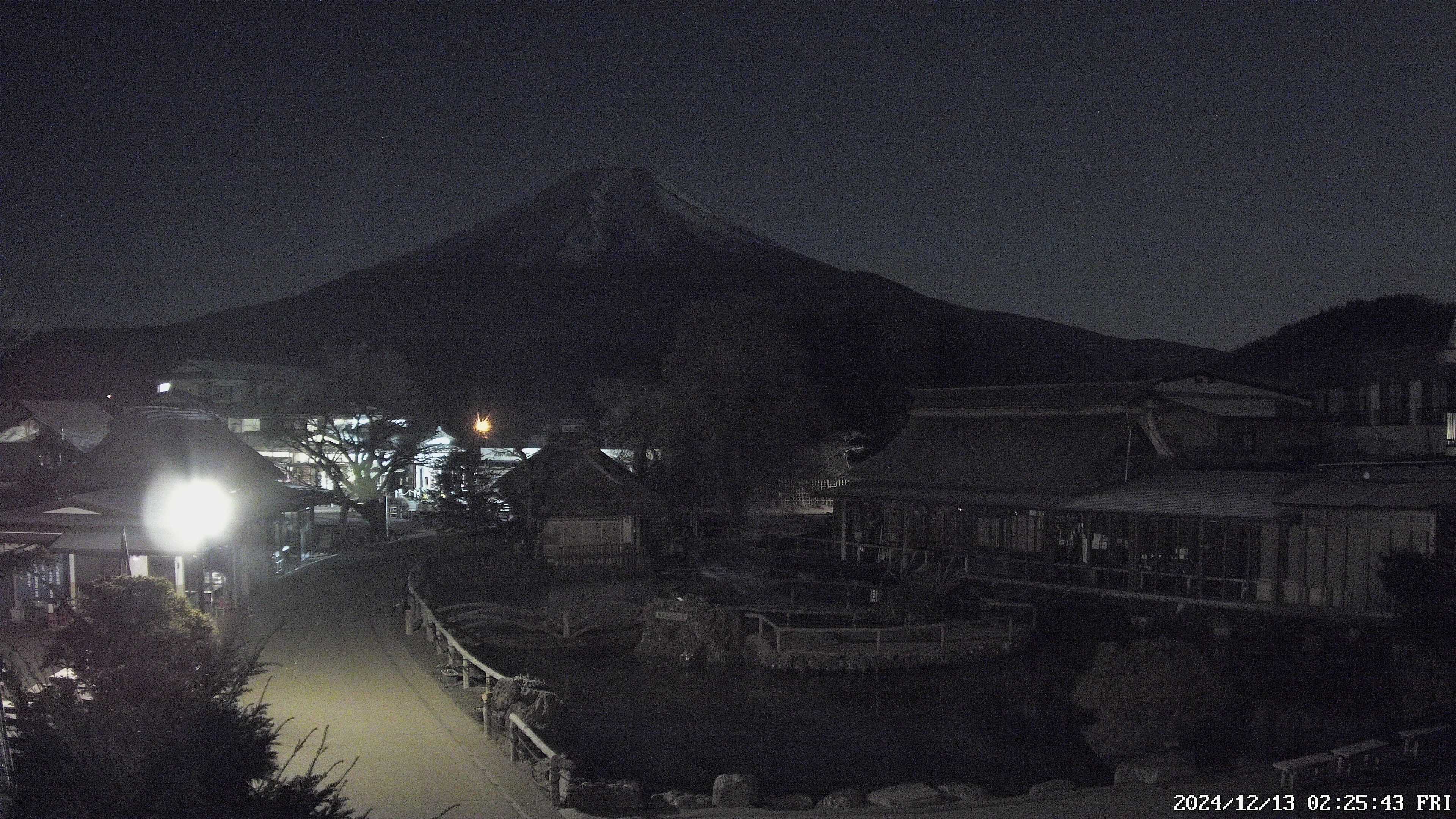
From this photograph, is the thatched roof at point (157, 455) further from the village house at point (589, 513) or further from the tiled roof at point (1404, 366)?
the tiled roof at point (1404, 366)

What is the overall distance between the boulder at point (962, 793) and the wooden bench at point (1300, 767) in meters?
2.98

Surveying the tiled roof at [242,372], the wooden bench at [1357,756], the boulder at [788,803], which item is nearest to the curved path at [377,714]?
the boulder at [788,803]

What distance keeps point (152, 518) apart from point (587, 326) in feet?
348

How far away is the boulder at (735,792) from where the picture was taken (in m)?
11.2

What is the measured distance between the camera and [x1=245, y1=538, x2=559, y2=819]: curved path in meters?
10.7

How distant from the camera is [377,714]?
1384 centimetres

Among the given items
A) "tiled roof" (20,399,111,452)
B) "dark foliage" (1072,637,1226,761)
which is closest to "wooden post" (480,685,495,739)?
"dark foliage" (1072,637,1226,761)

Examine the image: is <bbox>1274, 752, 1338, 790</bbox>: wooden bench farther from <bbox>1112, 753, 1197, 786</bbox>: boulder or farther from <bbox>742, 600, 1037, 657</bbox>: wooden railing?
<bbox>742, 600, 1037, 657</bbox>: wooden railing

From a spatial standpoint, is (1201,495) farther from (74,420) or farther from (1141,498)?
(74,420)

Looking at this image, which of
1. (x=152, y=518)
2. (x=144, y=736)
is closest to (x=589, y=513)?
(x=152, y=518)

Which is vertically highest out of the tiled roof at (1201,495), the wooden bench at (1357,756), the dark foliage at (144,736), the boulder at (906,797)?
the tiled roof at (1201,495)

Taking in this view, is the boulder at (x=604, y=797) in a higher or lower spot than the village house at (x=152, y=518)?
lower

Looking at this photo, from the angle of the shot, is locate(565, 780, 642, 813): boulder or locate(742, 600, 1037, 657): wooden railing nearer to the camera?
locate(565, 780, 642, 813): boulder

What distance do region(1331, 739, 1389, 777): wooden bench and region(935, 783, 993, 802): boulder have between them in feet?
12.0
